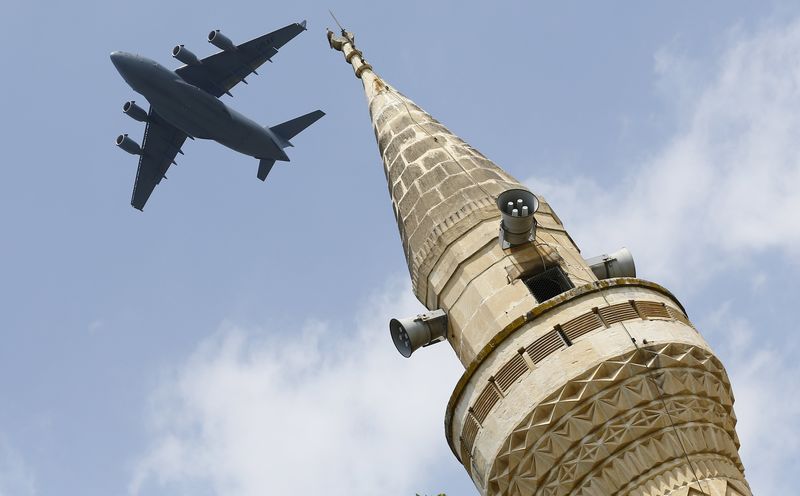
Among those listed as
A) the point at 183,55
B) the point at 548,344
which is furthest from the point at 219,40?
the point at 548,344

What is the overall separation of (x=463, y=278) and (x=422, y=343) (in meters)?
0.85

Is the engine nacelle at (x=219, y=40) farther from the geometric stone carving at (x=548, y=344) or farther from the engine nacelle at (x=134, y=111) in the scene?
the geometric stone carving at (x=548, y=344)

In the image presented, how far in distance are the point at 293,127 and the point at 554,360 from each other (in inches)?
1200

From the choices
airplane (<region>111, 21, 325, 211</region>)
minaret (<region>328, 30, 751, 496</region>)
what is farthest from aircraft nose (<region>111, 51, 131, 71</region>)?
minaret (<region>328, 30, 751, 496</region>)

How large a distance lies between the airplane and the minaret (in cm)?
2328

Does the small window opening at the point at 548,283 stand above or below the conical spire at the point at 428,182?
below

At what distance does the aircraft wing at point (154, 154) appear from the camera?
125 ft

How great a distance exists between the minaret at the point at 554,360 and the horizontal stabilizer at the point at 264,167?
2719 centimetres

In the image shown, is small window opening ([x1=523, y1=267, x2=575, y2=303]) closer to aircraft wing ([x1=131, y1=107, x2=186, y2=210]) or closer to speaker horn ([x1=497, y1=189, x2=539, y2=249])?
speaker horn ([x1=497, y1=189, x2=539, y2=249])

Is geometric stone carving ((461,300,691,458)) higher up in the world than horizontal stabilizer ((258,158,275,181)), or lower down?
lower down

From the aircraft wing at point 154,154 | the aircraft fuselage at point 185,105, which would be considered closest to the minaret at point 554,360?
the aircraft fuselage at point 185,105

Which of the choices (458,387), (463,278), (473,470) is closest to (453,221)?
(463,278)

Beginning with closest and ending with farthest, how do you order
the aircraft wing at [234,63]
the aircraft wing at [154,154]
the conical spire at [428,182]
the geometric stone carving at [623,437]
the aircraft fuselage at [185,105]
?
1. the geometric stone carving at [623,437]
2. the conical spire at [428,182]
3. the aircraft fuselage at [185,105]
4. the aircraft wing at [234,63]
5. the aircraft wing at [154,154]

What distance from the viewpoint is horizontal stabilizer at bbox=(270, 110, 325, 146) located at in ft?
124
